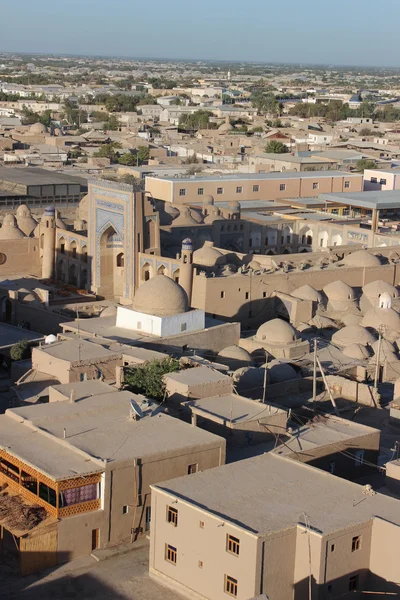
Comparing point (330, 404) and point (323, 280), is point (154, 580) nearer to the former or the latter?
point (330, 404)

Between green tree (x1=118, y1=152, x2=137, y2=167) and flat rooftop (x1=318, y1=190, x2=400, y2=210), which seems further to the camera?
green tree (x1=118, y1=152, x2=137, y2=167)

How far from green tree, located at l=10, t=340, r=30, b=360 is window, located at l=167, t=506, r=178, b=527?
1086 centimetres

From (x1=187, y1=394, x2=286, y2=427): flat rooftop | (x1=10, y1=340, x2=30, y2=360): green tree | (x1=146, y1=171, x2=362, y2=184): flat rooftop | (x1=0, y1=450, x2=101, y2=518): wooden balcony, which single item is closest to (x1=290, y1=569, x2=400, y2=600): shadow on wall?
(x1=0, y1=450, x2=101, y2=518): wooden balcony

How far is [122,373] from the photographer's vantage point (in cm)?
2075

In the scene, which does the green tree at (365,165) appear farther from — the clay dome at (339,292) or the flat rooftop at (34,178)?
the clay dome at (339,292)

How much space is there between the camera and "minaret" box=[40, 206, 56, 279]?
108ft

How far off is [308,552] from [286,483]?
6.02ft

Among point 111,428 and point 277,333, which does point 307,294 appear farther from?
point 111,428

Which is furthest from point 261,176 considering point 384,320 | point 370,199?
point 384,320

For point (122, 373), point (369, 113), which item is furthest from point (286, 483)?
point (369, 113)

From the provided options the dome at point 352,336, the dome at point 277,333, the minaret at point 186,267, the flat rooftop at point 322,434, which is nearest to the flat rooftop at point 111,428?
the flat rooftop at point 322,434

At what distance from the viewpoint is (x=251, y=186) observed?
4809 centimetres

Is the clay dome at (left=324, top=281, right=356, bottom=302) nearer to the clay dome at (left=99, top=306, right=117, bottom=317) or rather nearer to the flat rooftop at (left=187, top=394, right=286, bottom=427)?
the clay dome at (left=99, top=306, right=117, bottom=317)

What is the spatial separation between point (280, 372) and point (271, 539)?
11.3 m
